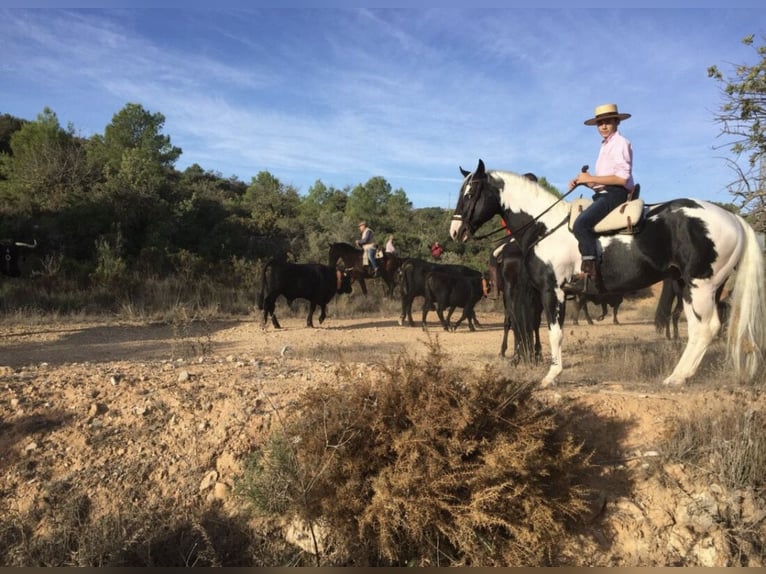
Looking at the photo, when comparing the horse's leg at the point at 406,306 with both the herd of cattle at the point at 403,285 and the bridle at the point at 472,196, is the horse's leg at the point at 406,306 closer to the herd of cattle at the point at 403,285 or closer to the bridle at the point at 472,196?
the herd of cattle at the point at 403,285

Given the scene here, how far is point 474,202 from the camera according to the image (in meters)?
6.77

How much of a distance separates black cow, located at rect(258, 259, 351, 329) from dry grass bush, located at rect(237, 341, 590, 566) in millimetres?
8859

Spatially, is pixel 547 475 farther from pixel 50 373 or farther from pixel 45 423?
pixel 50 373

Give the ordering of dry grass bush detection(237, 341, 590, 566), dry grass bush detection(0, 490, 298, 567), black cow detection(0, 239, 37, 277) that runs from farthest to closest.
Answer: black cow detection(0, 239, 37, 277) → dry grass bush detection(0, 490, 298, 567) → dry grass bush detection(237, 341, 590, 566)

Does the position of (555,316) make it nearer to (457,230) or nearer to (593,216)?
(593,216)

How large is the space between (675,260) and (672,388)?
1423 millimetres

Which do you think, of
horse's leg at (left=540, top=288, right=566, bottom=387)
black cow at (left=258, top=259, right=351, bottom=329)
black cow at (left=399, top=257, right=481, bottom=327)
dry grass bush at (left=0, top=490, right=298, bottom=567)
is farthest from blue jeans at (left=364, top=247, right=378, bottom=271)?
dry grass bush at (left=0, top=490, right=298, bottom=567)

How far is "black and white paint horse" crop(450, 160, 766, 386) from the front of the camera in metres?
5.72

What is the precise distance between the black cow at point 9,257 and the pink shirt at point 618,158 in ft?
41.8

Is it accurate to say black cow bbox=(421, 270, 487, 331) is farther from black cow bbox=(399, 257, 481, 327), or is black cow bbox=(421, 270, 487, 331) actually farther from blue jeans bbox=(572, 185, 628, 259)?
blue jeans bbox=(572, 185, 628, 259)

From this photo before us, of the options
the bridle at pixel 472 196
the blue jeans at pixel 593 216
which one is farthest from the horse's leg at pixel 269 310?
the blue jeans at pixel 593 216

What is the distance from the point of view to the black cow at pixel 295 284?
1284 cm

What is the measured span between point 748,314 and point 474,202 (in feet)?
10.3

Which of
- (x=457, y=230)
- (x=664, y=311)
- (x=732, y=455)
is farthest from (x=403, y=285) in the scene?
(x=732, y=455)
